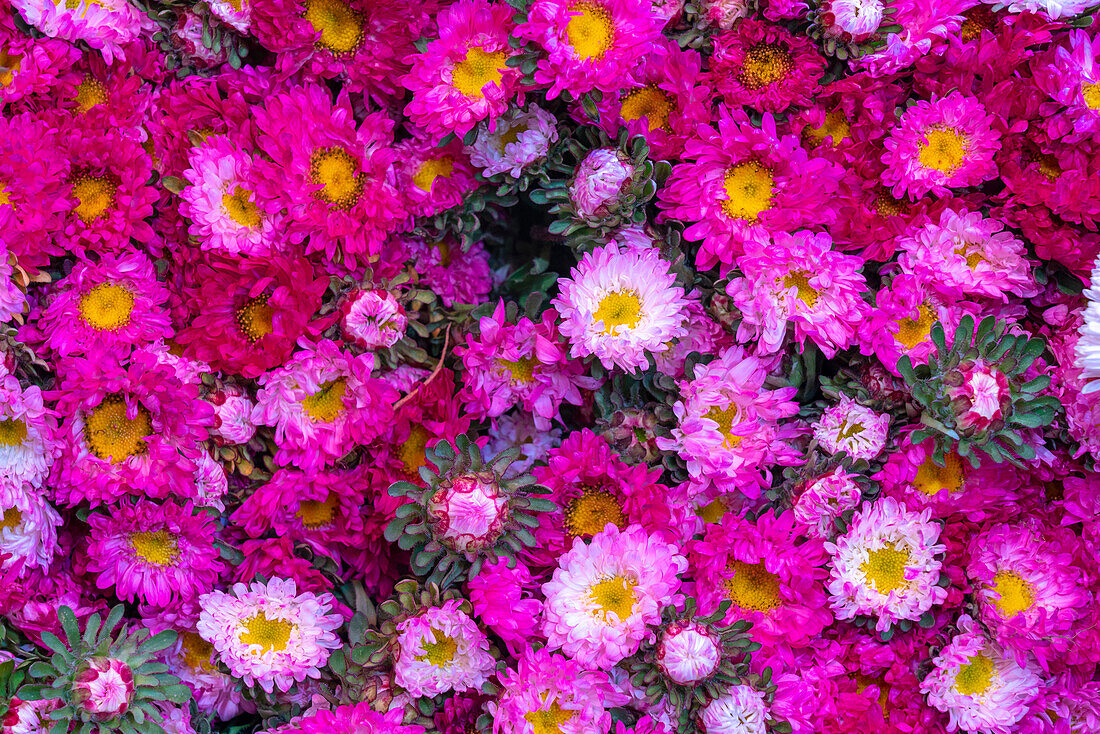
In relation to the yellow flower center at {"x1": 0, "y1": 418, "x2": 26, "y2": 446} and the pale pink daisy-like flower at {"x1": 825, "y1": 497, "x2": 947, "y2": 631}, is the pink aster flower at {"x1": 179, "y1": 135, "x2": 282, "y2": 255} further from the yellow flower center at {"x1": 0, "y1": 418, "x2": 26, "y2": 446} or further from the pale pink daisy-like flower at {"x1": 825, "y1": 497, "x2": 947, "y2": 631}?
the pale pink daisy-like flower at {"x1": 825, "y1": 497, "x2": 947, "y2": 631}

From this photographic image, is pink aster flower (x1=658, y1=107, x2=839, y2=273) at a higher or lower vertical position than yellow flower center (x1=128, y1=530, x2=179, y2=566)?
higher

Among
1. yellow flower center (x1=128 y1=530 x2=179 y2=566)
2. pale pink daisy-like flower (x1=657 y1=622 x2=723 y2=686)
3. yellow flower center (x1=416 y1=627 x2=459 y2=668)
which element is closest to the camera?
pale pink daisy-like flower (x1=657 y1=622 x2=723 y2=686)

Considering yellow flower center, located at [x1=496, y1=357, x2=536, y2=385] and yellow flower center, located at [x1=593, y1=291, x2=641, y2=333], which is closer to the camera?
yellow flower center, located at [x1=593, y1=291, x2=641, y2=333]

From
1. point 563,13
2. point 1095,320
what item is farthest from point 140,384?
point 1095,320

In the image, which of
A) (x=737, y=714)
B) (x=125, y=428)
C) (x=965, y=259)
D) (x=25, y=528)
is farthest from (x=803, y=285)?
(x=25, y=528)

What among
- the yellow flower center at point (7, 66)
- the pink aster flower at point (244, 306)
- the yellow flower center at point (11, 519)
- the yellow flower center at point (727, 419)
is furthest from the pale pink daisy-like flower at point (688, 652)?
the yellow flower center at point (7, 66)

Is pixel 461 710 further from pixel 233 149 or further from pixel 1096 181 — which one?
pixel 1096 181

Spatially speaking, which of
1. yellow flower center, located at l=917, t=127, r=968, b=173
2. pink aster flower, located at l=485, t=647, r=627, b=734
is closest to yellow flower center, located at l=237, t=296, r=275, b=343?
pink aster flower, located at l=485, t=647, r=627, b=734
